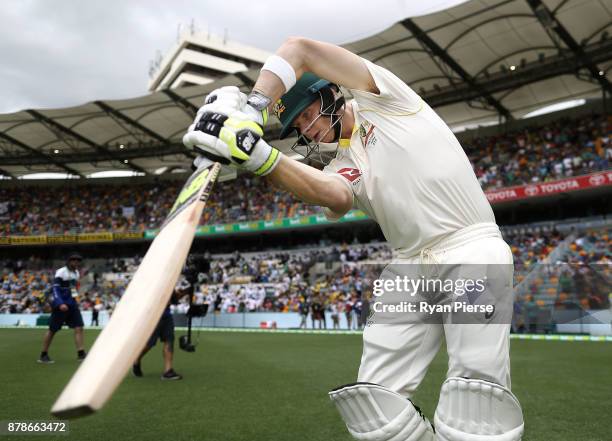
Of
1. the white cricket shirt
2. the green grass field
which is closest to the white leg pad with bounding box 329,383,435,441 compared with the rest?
the white cricket shirt

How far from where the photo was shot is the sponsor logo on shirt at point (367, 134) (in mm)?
2650

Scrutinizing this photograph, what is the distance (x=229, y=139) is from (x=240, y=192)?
118 ft

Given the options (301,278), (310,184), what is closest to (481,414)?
(310,184)

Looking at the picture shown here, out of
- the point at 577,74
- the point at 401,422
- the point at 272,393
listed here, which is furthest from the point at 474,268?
the point at 577,74

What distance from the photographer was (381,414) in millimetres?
2311

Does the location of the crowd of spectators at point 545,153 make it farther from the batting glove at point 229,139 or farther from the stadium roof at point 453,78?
the batting glove at point 229,139

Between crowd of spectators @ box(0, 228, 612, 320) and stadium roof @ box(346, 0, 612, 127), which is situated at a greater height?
stadium roof @ box(346, 0, 612, 127)

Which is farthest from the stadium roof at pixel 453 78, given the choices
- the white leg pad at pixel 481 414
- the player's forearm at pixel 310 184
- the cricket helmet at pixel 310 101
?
the white leg pad at pixel 481 414

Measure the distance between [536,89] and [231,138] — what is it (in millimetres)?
27257

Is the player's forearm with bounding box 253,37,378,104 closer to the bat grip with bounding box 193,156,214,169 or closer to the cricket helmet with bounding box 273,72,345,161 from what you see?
the cricket helmet with bounding box 273,72,345,161

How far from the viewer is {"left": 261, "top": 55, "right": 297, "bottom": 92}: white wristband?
233 cm

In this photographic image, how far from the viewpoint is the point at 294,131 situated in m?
3.04

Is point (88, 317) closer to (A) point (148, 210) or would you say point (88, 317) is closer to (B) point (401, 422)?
(A) point (148, 210)

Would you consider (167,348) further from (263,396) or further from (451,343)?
(451,343)
